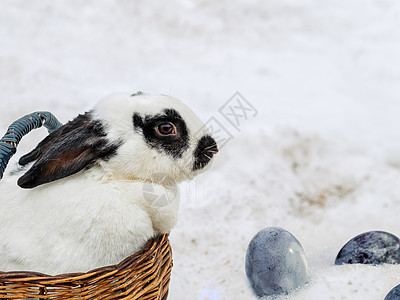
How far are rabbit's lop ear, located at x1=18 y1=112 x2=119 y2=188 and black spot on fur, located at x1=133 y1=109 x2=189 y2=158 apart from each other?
50 mm

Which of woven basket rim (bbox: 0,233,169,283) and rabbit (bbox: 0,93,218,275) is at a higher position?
rabbit (bbox: 0,93,218,275)

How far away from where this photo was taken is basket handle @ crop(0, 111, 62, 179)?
792 millimetres

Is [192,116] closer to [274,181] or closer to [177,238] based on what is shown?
[177,238]

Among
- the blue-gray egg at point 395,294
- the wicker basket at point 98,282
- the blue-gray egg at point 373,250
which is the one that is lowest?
the blue-gray egg at point 373,250

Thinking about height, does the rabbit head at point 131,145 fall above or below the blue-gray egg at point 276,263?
above

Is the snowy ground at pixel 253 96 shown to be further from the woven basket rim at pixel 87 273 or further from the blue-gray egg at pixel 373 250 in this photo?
the woven basket rim at pixel 87 273

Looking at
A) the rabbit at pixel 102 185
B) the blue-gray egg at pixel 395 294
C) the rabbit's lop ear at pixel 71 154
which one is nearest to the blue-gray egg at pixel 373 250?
the blue-gray egg at pixel 395 294

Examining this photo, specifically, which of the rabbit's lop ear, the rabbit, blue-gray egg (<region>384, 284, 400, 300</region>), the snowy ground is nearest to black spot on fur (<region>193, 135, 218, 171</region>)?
the rabbit

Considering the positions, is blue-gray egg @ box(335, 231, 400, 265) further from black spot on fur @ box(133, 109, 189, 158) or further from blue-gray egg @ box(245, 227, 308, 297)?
black spot on fur @ box(133, 109, 189, 158)

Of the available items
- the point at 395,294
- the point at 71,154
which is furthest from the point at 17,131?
the point at 395,294

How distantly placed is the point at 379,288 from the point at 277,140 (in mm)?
718

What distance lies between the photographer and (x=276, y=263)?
0.94 meters

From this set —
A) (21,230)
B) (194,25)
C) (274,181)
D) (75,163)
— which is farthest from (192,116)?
(194,25)

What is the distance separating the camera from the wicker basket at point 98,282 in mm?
627
